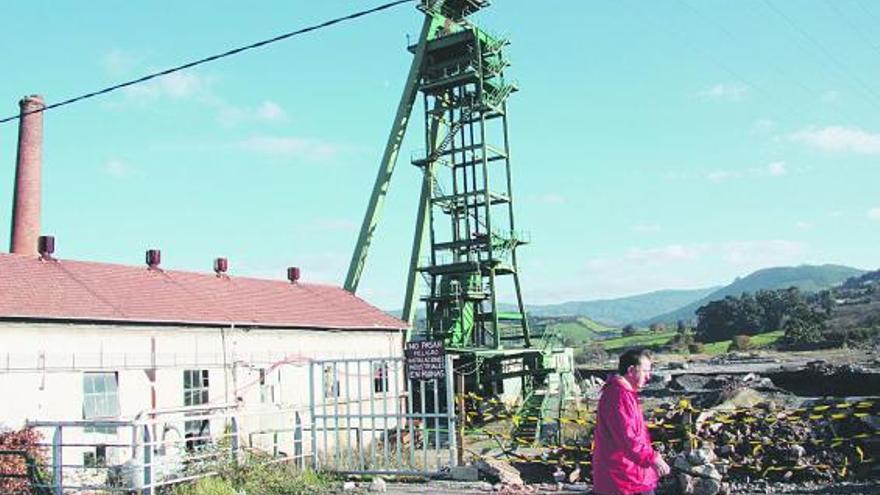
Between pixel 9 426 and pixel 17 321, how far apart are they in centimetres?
227

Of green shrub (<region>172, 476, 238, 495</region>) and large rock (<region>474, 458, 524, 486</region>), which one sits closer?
green shrub (<region>172, 476, 238, 495</region>)

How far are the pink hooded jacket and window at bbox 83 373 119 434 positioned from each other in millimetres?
16144

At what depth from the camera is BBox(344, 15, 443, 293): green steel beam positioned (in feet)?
121

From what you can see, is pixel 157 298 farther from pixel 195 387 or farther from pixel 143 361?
pixel 195 387

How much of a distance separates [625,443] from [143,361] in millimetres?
17369

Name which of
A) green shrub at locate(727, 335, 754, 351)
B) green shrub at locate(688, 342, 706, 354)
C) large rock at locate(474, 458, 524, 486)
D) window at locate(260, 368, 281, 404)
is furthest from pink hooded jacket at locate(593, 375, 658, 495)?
green shrub at locate(688, 342, 706, 354)

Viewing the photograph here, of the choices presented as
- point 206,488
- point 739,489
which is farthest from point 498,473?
point 206,488

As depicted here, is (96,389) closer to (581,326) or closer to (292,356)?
(292,356)

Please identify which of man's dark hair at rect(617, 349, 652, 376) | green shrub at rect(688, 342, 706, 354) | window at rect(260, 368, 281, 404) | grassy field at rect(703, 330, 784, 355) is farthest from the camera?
green shrub at rect(688, 342, 706, 354)

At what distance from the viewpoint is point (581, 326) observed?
15650cm

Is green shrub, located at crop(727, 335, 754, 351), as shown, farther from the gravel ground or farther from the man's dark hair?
the man's dark hair

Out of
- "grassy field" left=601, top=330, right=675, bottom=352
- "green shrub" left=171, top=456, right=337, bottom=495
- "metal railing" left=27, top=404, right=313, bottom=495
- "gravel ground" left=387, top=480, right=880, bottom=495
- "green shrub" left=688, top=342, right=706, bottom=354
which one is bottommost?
"green shrub" left=688, top=342, right=706, bottom=354

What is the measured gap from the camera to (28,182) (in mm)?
29344

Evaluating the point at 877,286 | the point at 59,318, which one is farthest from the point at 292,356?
the point at 877,286
